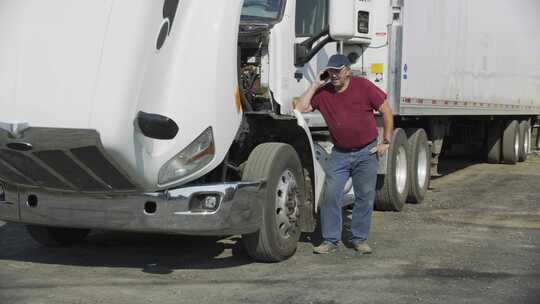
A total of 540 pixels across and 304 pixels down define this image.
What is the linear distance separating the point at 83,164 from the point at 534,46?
51.4 feet

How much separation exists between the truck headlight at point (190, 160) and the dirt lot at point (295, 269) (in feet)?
2.72

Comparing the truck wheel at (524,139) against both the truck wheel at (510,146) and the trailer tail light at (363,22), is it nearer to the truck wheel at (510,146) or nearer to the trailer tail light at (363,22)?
the truck wheel at (510,146)

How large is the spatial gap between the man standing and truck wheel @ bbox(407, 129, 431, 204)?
3.35 metres

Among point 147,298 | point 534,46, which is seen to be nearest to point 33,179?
point 147,298

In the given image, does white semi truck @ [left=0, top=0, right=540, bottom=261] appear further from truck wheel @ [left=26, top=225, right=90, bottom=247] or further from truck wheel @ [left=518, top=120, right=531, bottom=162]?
truck wheel @ [left=518, top=120, right=531, bottom=162]

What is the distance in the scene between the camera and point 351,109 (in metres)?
7.26

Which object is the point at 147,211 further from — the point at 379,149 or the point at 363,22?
the point at 363,22

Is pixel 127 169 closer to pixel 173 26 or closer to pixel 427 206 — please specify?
pixel 173 26

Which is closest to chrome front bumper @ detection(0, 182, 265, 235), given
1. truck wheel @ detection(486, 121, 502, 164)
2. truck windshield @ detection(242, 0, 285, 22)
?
truck windshield @ detection(242, 0, 285, 22)

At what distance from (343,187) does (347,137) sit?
467mm

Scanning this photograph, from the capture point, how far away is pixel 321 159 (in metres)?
7.72

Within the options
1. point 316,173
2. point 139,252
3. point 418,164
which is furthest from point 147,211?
point 418,164

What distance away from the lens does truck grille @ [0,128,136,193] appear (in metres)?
5.64

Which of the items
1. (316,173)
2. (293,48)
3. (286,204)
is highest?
(293,48)
